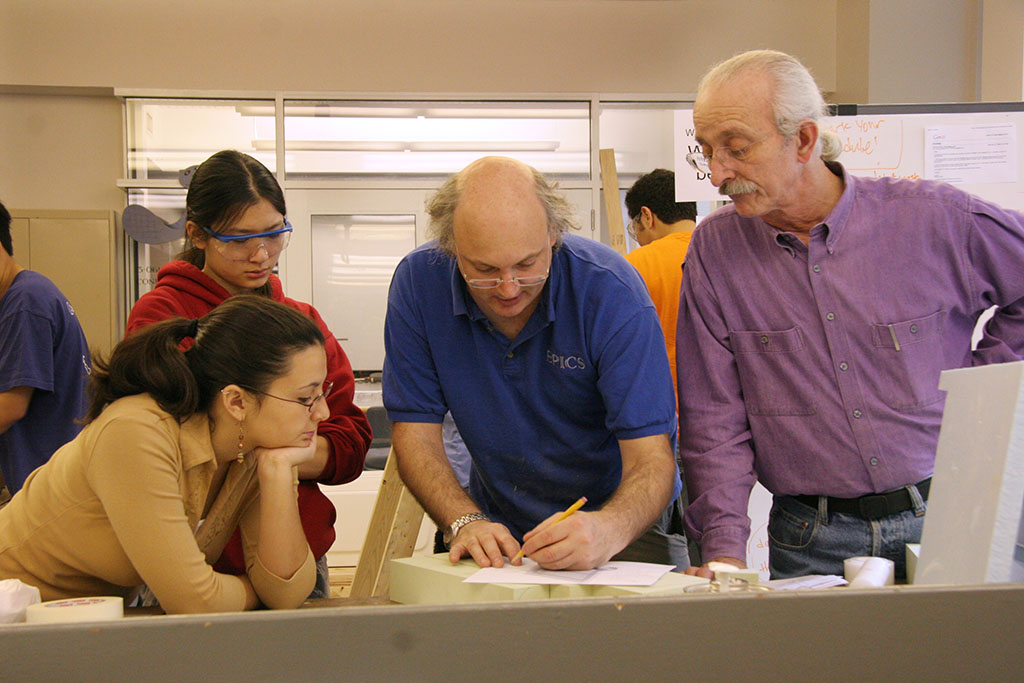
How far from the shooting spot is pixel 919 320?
4.73 ft

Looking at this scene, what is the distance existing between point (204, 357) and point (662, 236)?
2.07 m

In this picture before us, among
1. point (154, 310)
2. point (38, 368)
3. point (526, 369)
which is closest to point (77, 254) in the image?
point (38, 368)

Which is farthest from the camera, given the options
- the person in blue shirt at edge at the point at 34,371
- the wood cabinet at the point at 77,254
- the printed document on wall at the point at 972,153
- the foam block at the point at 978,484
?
the wood cabinet at the point at 77,254

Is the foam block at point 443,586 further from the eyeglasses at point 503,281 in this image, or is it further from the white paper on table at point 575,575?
the eyeglasses at point 503,281

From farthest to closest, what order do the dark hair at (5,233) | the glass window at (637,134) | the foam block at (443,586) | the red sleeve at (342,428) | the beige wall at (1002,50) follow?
the glass window at (637,134)
the beige wall at (1002,50)
the dark hair at (5,233)
the red sleeve at (342,428)
the foam block at (443,586)

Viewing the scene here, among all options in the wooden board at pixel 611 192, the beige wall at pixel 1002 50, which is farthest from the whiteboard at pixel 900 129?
the beige wall at pixel 1002 50

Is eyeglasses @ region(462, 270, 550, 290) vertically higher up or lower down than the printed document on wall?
lower down

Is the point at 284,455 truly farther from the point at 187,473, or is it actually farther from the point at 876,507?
the point at 876,507

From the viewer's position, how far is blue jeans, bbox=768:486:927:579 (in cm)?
140

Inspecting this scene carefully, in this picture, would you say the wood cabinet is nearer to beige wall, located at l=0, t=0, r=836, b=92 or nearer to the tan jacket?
beige wall, located at l=0, t=0, r=836, b=92

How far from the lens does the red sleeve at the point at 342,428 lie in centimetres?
163

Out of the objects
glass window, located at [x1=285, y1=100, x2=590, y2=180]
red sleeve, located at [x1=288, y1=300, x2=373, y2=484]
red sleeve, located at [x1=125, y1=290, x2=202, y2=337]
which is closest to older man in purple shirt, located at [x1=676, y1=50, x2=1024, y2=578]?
red sleeve, located at [x1=288, y1=300, x2=373, y2=484]

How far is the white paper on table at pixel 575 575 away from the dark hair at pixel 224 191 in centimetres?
92

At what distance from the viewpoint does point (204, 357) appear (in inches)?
54.4
